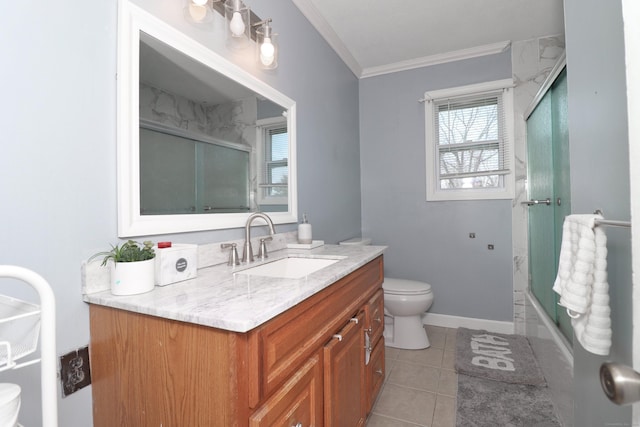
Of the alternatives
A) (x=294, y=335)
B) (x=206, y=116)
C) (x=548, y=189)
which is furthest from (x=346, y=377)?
(x=548, y=189)

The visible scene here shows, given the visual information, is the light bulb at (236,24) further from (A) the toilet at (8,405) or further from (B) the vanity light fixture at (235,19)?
(A) the toilet at (8,405)

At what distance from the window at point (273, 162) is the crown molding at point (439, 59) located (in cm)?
166

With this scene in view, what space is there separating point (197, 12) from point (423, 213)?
2336 millimetres

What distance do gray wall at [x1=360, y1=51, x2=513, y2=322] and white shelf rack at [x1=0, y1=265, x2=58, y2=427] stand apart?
2.69 metres

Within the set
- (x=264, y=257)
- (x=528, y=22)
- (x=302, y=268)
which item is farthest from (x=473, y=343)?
(x=528, y=22)

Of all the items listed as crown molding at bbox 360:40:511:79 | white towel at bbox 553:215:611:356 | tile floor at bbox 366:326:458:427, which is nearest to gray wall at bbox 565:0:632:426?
white towel at bbox 553:215:611:356

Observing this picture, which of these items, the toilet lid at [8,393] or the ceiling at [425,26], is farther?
the ceiling at [425,26]

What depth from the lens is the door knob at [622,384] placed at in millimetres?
354

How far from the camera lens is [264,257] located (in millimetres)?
1449

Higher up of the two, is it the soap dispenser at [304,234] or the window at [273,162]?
the window at [273,162]

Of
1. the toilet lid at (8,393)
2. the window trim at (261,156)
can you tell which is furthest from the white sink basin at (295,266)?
the toilet lid at (8,393)

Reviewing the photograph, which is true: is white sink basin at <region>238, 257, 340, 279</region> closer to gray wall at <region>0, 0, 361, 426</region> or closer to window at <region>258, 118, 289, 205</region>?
window at <region>258, 118, 289, 205</region>

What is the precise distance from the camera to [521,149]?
8.24 feet

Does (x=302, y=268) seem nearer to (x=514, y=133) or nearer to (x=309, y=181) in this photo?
(x=309, y=181)
